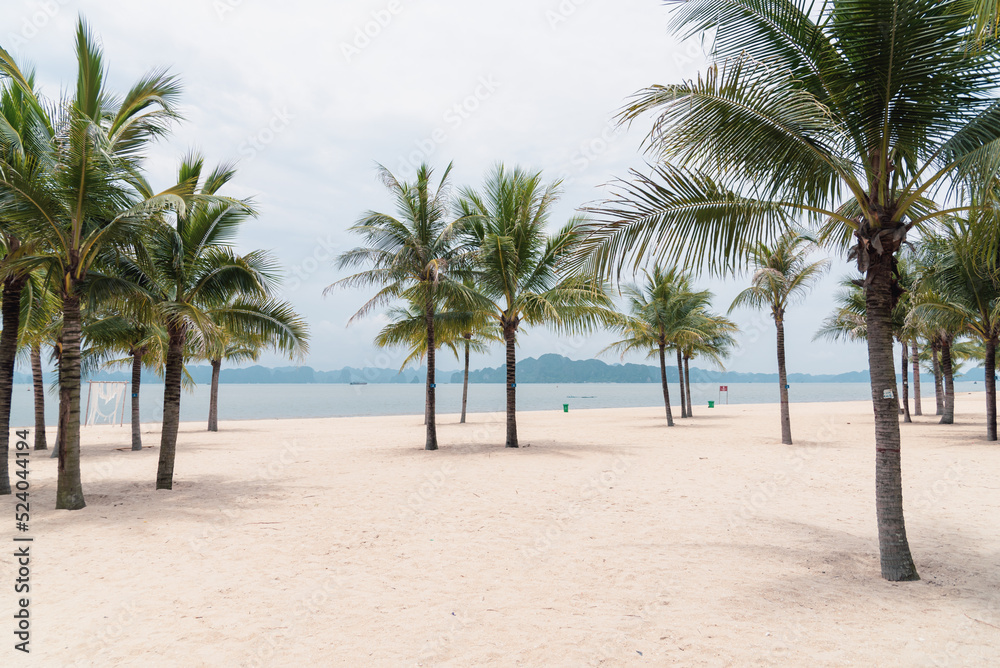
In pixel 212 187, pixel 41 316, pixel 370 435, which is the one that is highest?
pixel 212 187

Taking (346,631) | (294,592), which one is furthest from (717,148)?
(294,592)

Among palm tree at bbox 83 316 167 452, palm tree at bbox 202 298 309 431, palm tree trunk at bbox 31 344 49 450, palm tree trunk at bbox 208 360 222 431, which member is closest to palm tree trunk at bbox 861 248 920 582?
palm tree at bbox 202 298 309 431

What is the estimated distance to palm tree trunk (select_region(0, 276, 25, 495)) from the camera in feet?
30.1

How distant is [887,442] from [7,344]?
1237cm

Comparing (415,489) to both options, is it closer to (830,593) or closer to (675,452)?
(830,593)

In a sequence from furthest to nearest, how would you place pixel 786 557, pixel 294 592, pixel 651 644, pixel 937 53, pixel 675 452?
pixel 675 452 < pixel 786 557 < pixel 294 592 < pixel 937 53 < pixel 651 644

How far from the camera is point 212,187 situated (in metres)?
10.3

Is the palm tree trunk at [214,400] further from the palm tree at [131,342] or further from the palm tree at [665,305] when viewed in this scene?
the palm tree at [665,305]

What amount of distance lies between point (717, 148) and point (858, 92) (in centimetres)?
127

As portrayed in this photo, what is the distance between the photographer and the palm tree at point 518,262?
613 inches

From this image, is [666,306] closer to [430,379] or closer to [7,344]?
[430,379]

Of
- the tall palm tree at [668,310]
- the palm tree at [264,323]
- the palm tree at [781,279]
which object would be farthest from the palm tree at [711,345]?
the palm tree at [264,323]

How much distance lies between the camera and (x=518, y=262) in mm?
15844

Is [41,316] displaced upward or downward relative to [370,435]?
upward
